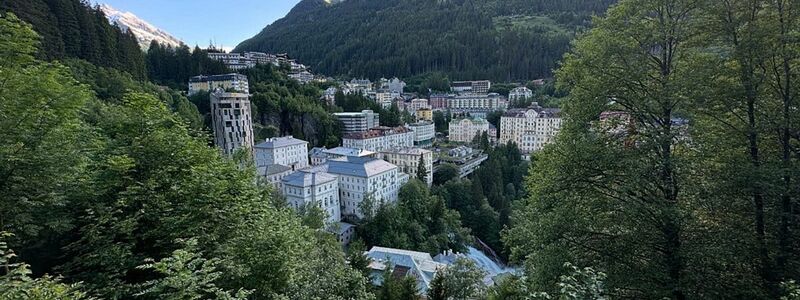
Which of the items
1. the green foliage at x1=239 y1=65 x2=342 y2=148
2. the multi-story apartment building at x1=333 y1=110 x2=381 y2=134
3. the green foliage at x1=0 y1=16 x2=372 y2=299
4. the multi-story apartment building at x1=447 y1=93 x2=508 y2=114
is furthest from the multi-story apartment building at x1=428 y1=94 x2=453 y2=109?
the green foliage at x1=0 y1=16 x2=372 y2=299

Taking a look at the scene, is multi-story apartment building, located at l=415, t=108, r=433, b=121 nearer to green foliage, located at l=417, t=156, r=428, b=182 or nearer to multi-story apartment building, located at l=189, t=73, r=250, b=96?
green foliage, located at l=417, t=156, r=428, b=182

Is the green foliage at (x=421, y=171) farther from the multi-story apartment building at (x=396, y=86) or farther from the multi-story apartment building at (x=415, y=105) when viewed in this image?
the multi-story apartment building at (x=396, y=86)

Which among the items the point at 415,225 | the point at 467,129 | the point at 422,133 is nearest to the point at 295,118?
the point at 422,133

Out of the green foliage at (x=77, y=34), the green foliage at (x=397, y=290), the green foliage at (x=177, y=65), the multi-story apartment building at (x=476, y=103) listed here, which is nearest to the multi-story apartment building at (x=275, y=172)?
the green foliage at (x=77, y=34)

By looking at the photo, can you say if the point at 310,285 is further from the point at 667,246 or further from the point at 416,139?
the point at 416,139

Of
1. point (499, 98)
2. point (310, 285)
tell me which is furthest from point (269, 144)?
point (499, 98)

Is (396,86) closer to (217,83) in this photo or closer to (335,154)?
(217,83)
